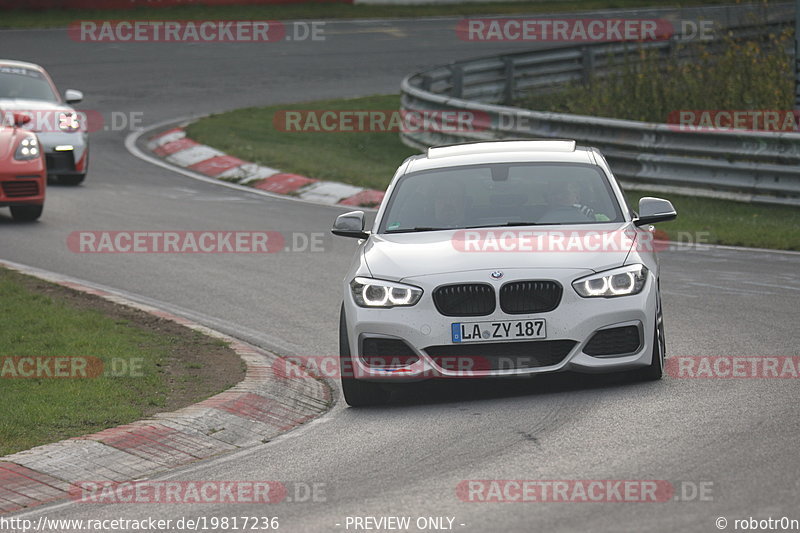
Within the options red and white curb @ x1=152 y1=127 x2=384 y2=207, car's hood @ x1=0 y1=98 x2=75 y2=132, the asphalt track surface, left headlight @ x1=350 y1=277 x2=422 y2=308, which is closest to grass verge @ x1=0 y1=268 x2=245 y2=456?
the asphalt track surface

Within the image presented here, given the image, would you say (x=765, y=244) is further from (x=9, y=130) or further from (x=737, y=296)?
(x=9, y=130)

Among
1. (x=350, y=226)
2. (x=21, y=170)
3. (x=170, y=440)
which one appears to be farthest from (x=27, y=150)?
(x=170, y=440)

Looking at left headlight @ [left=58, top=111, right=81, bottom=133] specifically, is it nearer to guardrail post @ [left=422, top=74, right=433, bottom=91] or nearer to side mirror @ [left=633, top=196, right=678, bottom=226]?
guardrail post @ [left=422, top=74, right=433, bottom=91]

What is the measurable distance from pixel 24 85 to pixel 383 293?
13.7 metres

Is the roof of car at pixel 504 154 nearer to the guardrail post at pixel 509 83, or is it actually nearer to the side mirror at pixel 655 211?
the side mirror at pixel 655 211

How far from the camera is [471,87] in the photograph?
26.5 metres

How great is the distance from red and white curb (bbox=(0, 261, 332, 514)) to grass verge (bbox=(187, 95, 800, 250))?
7.53 meters

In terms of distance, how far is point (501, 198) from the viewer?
9.18m

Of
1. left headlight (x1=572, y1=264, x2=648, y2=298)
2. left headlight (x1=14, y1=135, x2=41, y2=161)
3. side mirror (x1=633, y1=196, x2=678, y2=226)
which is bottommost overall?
left headlight (x1=14, y1=135, x2=41, y2=161)

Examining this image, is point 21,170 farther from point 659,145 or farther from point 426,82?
point 426,82

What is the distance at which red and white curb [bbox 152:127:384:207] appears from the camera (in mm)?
19250

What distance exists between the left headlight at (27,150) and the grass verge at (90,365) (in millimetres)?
4517

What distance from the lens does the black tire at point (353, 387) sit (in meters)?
8.41

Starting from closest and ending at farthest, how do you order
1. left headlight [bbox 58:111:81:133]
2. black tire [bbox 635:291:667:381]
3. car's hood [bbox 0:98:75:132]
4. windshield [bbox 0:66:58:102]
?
black tire [bbox 635:291:667:381], car's hood [bbox 0:98:75:132], left headlight [bbox 58:111:81:133], windshield [bbox 0:66:58:102]
